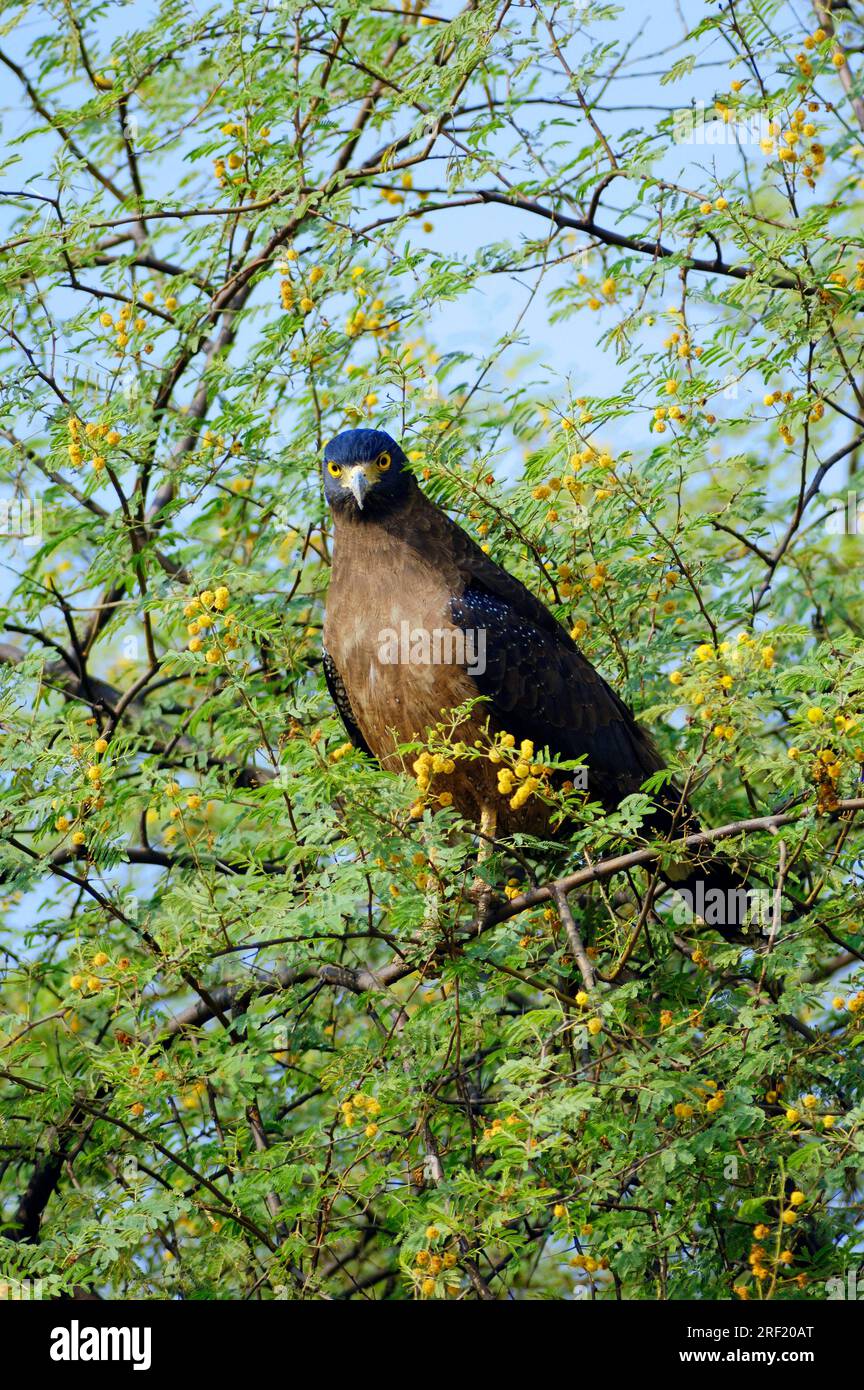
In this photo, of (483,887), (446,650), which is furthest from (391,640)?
(483,887)

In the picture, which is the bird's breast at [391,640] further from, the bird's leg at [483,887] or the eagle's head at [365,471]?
the bird's leg at [483,887]

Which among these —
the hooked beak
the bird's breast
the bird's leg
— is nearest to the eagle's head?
the hooked beak

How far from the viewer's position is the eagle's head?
19.9 feet

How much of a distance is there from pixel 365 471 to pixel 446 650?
2.45ft

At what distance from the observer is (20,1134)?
17.0 ft

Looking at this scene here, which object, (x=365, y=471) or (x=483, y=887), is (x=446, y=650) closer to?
(x=365, y=471)

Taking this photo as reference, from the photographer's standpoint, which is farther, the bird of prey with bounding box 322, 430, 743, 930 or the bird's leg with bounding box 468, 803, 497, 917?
the bird of prey with bounding box 322, 430, 743, 930

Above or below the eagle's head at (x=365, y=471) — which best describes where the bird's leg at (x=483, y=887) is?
below

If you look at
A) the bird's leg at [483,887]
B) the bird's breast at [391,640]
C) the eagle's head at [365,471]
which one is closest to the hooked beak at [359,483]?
the eagle's head at [365,471]

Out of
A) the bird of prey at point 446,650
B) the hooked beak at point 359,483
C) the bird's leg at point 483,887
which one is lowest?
the bird's leg at point 483,887

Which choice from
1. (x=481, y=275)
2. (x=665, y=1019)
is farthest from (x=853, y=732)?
(x=481, y=275)

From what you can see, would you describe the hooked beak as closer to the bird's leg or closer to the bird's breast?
the bird's breast

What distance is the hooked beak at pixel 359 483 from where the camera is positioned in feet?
19.7

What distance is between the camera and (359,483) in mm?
6004
